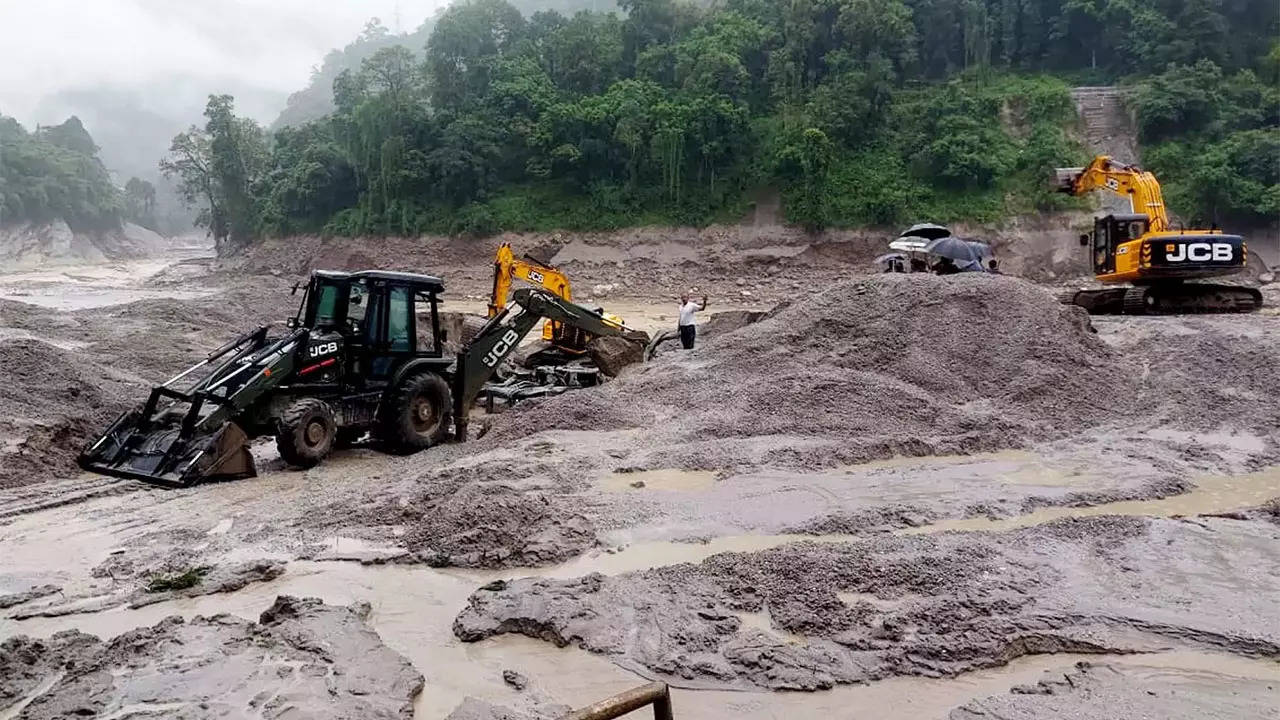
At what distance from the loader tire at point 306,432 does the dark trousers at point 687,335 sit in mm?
7493

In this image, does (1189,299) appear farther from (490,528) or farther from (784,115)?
(784,115)

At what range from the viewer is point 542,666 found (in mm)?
4293

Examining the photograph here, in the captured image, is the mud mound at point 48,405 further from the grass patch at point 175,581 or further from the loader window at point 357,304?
the grass patch at point 175,581

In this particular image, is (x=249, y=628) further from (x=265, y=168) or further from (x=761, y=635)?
(x=265, y=168)

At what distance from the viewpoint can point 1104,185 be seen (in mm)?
17297

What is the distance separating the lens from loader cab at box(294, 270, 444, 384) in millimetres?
8875

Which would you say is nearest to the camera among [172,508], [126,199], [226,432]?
[172,508]

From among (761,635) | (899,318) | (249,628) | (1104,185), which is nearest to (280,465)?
(249,628)

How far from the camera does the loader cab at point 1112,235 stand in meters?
16.3

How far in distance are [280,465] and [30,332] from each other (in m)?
9.09

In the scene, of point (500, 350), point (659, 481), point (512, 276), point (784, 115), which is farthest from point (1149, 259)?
point (784, 115)

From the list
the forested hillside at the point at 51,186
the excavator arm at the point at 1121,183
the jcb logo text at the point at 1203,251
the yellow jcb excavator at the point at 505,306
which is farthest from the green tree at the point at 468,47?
the forested hillside at the point at 51,186

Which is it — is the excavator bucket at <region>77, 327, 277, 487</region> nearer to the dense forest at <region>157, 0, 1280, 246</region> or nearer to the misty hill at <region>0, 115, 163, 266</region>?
the dense forest at <region>157, 0, 1280, 246</region>

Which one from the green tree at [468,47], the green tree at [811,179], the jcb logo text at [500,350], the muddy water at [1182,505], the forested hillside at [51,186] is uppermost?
the green tree at [468,47]
